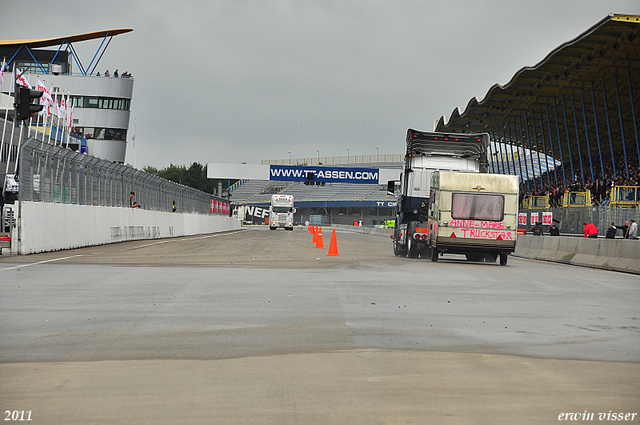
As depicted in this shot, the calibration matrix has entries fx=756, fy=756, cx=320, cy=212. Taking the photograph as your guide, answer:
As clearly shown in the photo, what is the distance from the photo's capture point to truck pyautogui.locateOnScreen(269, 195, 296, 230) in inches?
3019

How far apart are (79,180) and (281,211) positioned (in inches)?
1976

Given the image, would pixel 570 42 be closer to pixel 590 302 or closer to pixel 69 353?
pixel 590 302

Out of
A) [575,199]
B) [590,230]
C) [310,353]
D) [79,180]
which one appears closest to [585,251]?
[590,230]

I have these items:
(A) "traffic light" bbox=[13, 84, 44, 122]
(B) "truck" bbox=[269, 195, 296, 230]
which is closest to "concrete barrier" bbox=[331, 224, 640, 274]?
(A) "traffic light" bbox=[13, 84, 44, 122]

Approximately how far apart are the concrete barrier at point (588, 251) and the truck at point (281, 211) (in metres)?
45.9

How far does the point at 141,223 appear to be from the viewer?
3656cm

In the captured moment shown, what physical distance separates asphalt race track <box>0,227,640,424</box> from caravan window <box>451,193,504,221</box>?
875 cm

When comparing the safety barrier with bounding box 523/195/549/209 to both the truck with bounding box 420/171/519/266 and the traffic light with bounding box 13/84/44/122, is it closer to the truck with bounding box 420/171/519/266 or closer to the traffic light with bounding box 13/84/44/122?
the truck with bounding box 420/171/519/266

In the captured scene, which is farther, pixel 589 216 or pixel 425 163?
pixel 589 216

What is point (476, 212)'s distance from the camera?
22.7m

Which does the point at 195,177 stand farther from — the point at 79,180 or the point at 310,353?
the point at 310,353

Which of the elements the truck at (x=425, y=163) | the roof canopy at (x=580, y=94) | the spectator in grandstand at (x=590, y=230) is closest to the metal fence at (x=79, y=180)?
the truck at (x=425, y=163)

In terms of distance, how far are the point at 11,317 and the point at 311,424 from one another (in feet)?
19.0

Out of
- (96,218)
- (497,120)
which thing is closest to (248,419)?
(96,218)
